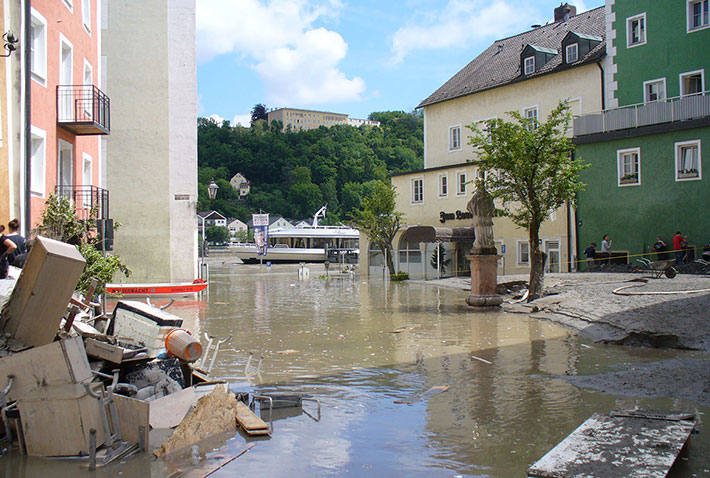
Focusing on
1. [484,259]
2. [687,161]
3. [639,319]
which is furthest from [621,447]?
[687,161]

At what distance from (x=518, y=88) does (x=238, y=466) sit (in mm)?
35870

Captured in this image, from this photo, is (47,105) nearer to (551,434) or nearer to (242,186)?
(551,434)

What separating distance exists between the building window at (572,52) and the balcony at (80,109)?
24546 millimetres

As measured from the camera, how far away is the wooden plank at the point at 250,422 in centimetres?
722

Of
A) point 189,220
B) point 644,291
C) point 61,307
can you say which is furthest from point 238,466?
point 189,220

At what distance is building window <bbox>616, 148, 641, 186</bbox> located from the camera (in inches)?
1165

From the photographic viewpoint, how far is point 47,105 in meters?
18.5

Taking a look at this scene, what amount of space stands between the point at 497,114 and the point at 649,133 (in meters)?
12.3

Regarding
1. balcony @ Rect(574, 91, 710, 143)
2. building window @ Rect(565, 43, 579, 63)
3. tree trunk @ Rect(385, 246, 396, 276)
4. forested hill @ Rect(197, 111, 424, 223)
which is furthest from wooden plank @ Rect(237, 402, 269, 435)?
forested hill @ Rect(197, 111, 424, 223)

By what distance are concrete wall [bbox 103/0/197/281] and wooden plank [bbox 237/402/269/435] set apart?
2455 centimetres

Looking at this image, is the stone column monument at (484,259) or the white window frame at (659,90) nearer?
the stone column monument at (484,259)

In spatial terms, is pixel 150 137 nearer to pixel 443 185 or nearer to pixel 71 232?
pixel 71 232

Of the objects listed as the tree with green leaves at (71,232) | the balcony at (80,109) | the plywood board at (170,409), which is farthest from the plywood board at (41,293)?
the balcony at (80,109)

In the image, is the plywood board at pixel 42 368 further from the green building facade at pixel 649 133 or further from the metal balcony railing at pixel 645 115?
the metal balcony railing at pixel 645 115
